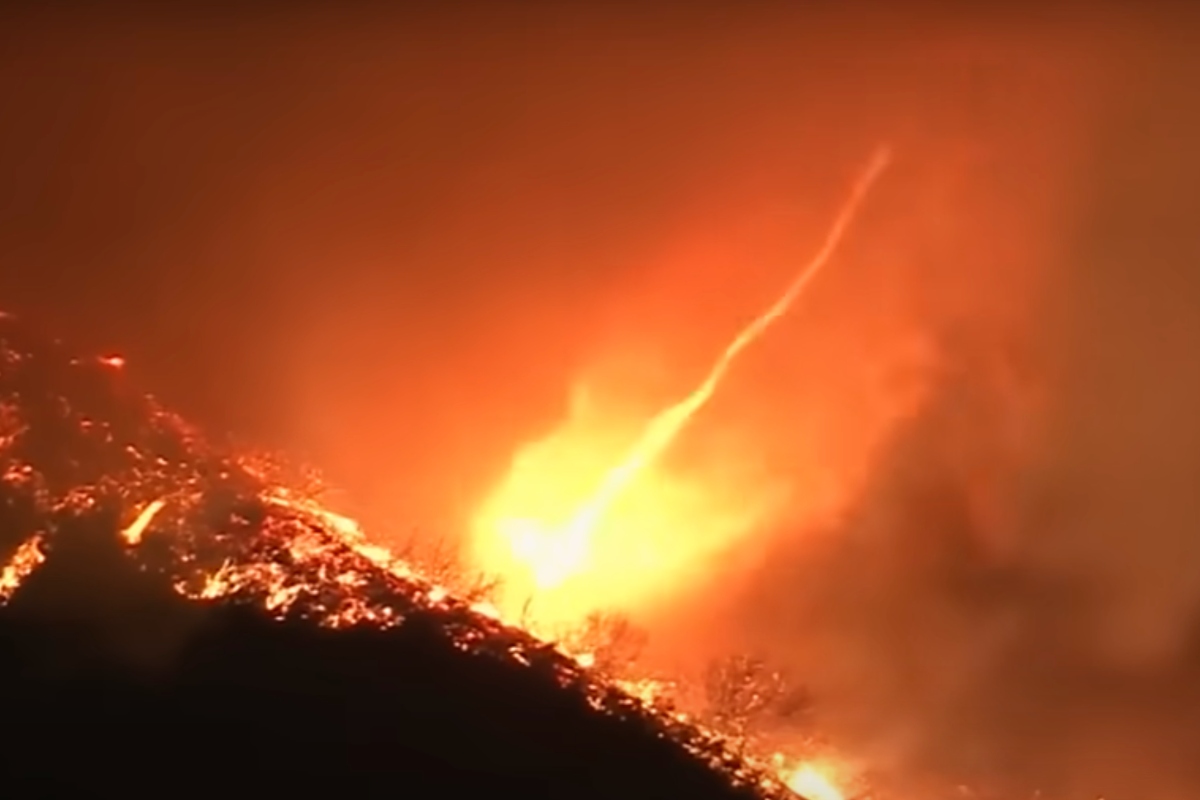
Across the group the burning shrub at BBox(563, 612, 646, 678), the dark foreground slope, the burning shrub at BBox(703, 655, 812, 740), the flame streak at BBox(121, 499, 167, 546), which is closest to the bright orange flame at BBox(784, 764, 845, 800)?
the burning shrub at BBox(703, 655, 812, 740)

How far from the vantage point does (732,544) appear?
256 ft

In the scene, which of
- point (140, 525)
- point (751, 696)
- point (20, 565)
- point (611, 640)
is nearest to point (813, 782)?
point (751, 696)

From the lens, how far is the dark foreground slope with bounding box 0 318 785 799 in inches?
1615

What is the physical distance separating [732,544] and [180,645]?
37986 mm

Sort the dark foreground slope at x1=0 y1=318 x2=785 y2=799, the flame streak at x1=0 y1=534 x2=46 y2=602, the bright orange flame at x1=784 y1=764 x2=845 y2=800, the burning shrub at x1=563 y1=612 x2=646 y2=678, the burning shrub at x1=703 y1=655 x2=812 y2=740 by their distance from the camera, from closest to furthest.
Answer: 1. the dark foreground slope at x1=0 y1=318 x2=785 y2=799
2. the flame streak at x1=0 y1=534 x2=46 y2=602
3. the burning shrub at x1=563 y1=612 x2=646 y2=678
4. the bright orange flame at x1=784 y1=764 x2=845 y2=800
5. the burning shrub at x1=703 y1=655 x2=812 y2=740

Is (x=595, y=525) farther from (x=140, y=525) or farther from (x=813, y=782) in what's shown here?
(x=140, y=525)

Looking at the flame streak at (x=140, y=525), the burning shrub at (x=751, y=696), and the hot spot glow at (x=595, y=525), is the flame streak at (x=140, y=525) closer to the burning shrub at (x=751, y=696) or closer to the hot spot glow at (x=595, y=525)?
the hot spot glow at (x=595, y=525)

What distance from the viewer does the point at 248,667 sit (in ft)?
145

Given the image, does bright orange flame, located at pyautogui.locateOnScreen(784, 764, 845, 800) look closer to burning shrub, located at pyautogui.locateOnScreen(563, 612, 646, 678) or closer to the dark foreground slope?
burning shrub, located at pyautogui.locateOnScreen(563, 612, 646, 678)

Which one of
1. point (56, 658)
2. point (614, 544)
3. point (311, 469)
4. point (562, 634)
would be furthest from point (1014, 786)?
point (56, 658)

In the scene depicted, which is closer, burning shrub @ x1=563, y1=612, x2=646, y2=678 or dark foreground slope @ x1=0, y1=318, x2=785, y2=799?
dark foreground slope @ x1=0, y1=318, x2=785, y2=799

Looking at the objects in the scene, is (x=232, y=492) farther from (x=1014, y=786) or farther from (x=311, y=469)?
(x=1014, y=786)

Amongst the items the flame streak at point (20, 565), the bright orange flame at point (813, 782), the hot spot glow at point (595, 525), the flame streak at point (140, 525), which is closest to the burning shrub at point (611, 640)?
the hot spot glow at point (595, 525)

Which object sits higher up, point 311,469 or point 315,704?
point 311,469
